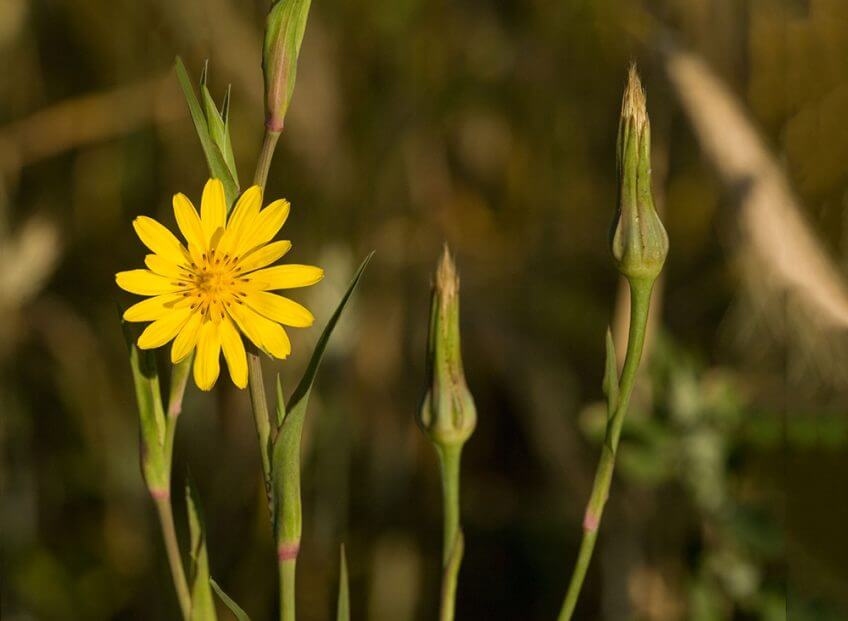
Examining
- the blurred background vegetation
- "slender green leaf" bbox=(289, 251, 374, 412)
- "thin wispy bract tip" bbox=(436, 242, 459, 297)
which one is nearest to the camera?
"slender green leaf" bbox=(289, 251, 374, 412)

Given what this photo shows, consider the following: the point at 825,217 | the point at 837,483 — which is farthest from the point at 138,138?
the point at 837,483

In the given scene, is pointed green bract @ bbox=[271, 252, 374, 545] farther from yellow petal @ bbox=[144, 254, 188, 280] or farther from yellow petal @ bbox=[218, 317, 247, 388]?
yellow petal @ bbox=[144, 254, 188, 280]

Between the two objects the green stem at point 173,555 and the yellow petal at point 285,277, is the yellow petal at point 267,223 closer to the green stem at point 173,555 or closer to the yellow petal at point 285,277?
the yellow petal at point 285,277

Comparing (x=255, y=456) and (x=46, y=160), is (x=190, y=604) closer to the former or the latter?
(x=255, y=456)

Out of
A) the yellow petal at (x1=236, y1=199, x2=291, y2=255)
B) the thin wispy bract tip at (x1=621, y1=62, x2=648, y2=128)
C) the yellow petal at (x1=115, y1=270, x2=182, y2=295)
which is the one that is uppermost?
the thin wispy bract tip at (x1=621, y1=62, x2=648, y2=128)

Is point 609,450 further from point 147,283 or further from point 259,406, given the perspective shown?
point 147,283

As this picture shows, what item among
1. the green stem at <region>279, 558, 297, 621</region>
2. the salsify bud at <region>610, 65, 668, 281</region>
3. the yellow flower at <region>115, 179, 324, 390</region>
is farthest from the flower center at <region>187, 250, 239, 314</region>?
the salsify bud at <region>610, 65, 668, 281</region>
